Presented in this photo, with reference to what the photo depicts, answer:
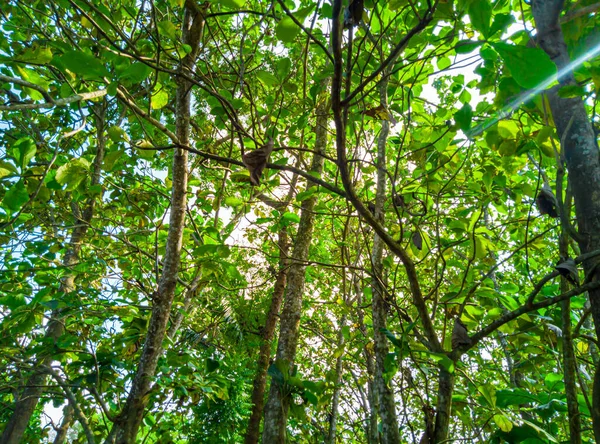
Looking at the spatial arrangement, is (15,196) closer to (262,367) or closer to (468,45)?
(468,45)

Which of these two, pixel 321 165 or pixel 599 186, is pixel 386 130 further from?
pixel 321 165

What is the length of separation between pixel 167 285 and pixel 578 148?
2035mm

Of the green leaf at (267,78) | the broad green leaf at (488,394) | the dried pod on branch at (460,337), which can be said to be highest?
the green leaf at (267,78)

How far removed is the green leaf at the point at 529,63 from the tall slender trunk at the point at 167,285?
A: 1.55 meters

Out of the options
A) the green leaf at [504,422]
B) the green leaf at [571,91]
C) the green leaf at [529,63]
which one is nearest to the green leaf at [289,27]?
the green leaf at [529,63]

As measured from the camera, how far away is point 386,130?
94.7 inches

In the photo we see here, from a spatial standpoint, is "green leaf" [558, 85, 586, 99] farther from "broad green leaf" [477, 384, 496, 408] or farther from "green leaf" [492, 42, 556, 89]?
"broad green leaf" [477, 384, 496, 408]

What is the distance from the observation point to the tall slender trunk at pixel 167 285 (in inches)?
75.7

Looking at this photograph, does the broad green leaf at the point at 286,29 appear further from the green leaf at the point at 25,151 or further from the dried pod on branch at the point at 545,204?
the dried pod on branch at the point at 545,204

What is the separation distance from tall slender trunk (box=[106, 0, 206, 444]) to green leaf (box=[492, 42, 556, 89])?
1.55 meters

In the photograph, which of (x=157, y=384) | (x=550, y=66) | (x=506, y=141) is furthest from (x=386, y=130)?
(x=157, y=384)

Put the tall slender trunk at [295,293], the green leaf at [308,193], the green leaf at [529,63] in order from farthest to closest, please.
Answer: the tall slender trunk at [295,293] → the green leaf at [308,193] → the green leaf at [529,63]

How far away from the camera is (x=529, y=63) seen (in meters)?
0.70

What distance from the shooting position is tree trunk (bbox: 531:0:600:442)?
1162mm
